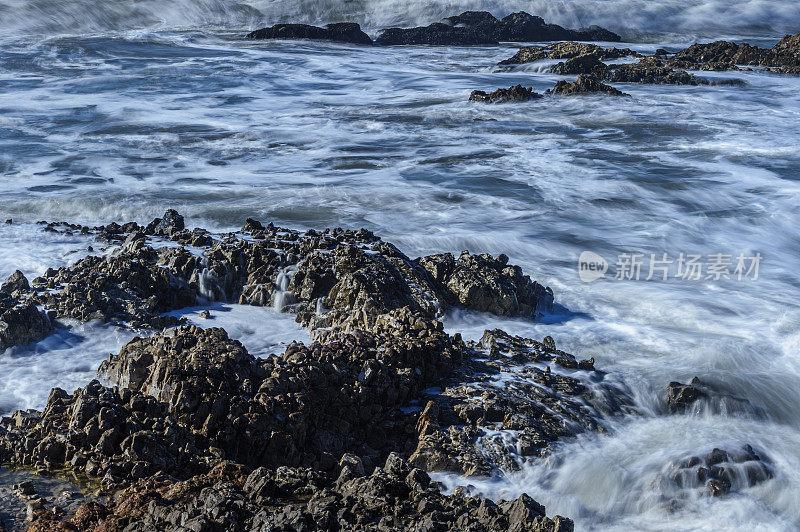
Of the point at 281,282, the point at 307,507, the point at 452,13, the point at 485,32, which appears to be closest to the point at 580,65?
the point at 485,32

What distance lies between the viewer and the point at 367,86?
811 inches

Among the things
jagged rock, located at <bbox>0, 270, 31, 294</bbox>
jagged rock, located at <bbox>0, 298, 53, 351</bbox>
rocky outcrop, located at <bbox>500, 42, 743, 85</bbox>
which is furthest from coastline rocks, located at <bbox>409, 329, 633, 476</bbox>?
rocky outcrop, located at <bbox>500, 42, 743, 85</bbox>

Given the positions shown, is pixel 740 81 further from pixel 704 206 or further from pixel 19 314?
pixel 19 314

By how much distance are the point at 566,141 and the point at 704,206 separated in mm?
4036

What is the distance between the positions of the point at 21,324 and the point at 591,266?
529 cm

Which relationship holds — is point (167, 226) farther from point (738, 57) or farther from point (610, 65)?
point (738, 57)

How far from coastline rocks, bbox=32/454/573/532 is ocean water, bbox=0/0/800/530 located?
805 mm

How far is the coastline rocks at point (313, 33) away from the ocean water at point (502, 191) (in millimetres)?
4445

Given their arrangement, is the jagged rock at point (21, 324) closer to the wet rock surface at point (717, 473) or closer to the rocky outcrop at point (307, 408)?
the rocky outcrop at point (307, 408)

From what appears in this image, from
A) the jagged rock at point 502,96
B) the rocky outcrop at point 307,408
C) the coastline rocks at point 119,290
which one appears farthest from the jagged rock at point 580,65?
the coastline rocks at point 119,290

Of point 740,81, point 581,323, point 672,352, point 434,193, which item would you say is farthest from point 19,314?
point 740,81

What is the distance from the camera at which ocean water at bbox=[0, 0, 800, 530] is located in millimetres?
4895

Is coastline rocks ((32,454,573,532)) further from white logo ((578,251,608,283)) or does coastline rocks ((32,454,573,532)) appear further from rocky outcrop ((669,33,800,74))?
rocky outcrop ((669,33,800,74))

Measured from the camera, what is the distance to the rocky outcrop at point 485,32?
30547 mm
